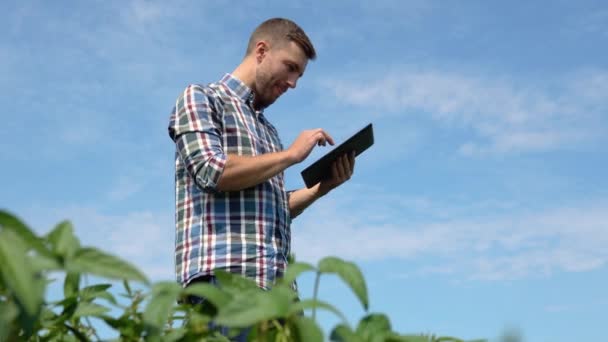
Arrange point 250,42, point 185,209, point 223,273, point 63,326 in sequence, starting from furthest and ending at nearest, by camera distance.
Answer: point 250,42 < point 185,209 < point 63,326 < point 223,273

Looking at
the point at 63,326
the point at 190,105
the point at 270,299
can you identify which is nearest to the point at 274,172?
the point at 190,105

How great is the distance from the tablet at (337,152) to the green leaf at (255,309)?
2675 mm

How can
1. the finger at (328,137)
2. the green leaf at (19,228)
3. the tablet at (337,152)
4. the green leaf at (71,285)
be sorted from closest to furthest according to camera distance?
the green leaf at (19,228) → the green leaf at (71,285) → the finger at (328,137) → the tablet at (337,152)

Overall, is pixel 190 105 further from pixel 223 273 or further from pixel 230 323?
pixel 230 323

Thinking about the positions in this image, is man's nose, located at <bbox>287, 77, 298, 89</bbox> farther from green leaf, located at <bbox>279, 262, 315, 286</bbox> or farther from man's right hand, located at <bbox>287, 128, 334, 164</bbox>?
green leaf, located at <bbox>279, 262, 315, 286</bbox>

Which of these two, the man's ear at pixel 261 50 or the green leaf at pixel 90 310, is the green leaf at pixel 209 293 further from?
the man's ear at pixel 261 50

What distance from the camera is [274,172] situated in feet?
11.1

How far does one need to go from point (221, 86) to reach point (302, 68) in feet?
1.63

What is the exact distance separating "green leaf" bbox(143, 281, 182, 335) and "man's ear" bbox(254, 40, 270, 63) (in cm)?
292

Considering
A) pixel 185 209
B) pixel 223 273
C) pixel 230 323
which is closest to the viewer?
pixel 230 323

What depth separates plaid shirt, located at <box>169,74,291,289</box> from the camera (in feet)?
11.2

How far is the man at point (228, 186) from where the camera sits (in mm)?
3352

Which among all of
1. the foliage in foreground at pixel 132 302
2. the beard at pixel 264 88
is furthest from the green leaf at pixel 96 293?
the beard at pixel 264 88

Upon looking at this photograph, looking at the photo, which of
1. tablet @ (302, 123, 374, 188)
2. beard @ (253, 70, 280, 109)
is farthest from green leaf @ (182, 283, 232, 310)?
beard @ (253, 70, 280, 109)
